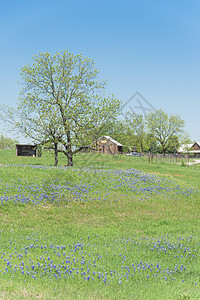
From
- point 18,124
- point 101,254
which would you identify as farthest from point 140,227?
point 18,124

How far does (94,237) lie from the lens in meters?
11.2

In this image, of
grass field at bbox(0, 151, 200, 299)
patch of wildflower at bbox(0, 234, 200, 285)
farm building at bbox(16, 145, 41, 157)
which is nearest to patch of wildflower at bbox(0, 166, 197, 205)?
grass field at bbox(0, 151, 200, 299)

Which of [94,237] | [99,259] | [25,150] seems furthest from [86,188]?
[25,150]

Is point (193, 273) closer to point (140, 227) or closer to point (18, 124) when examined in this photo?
point (140, 227)

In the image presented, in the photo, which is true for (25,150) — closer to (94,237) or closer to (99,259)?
(94,237)

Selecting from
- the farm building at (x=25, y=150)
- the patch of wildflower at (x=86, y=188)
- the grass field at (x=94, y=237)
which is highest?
the farm building at (x=25, y=150)

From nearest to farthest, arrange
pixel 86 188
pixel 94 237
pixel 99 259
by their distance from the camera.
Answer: pixel 99 259
pixel 94 237
pixel 86 188

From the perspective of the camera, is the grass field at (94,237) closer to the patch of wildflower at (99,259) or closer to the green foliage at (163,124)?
the patch of wildflower at (99,259)

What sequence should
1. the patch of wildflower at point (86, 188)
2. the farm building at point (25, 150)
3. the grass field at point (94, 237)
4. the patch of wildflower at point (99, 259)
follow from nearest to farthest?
the grass field at point (94, 237) < the patch of wildflower at point (99, 259) < the patch of wildflower at point (86, 188) < the farm building at point (25, 150)

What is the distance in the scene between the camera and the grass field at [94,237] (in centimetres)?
668

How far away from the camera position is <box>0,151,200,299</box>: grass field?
668cm

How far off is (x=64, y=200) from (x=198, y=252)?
393 inches

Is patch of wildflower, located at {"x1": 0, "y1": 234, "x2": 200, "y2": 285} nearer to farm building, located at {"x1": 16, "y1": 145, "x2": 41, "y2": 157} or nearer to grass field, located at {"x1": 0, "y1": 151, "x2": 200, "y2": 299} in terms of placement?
grass field, located at {"x1": 0, "y1": 151, "x2": 200, "y2": 299}

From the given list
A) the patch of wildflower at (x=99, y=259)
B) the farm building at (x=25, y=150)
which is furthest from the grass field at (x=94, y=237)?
the farm building at (x=25, y=150)
